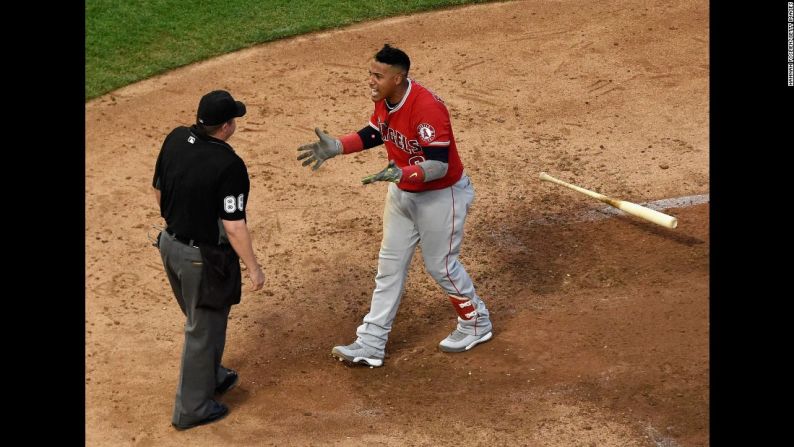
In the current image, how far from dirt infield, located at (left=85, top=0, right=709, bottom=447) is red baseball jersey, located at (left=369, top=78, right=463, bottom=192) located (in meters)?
1.23

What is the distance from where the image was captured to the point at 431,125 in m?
6.69

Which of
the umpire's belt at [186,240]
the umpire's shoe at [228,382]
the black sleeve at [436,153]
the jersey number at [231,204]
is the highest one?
the jersey number at [231,204]

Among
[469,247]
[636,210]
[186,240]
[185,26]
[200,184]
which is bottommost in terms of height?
[469,247]

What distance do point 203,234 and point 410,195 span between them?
1.36 metres

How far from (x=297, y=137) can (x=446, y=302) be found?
2.72 meters

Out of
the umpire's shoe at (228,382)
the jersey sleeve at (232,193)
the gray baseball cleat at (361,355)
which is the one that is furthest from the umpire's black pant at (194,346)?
the gray baseball cleat at (361,355)

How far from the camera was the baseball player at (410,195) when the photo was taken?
6.70 meters

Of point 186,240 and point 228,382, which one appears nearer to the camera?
point 186,240

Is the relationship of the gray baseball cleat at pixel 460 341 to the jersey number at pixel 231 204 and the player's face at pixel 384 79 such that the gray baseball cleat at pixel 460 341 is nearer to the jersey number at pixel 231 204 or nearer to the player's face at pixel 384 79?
the player's face at pixel 384 79

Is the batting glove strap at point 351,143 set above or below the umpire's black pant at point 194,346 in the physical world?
above

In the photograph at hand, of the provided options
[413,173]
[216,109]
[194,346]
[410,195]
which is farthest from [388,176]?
[194,346]

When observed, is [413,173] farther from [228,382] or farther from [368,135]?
[228,382]

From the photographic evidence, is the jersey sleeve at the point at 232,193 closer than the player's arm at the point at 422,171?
Yes

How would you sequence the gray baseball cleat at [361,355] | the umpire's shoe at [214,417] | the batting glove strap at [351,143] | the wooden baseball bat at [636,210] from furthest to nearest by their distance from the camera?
the wooden baseball bat at [636,210] → the gray baseball cleat at [361,355] → the batting glove strap at [351,143] → the umpire's shoe at [214,417]
